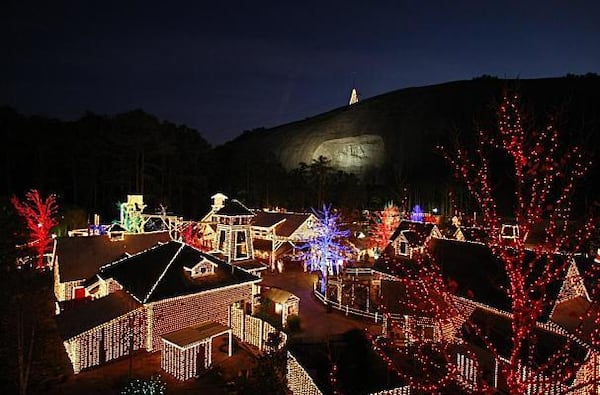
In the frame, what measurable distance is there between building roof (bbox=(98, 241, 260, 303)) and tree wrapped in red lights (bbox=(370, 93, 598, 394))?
646 cm

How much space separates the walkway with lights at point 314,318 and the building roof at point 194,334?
2.83m

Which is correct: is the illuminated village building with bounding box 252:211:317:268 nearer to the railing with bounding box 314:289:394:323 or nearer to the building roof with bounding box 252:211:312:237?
the building roof with bounding box 252:211:312:237

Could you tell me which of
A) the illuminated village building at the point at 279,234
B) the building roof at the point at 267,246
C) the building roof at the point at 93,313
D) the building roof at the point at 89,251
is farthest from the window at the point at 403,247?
the building roof at the point at 267,246

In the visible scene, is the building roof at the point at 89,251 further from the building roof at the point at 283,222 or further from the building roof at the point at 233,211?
the building roof at the point at 283,222

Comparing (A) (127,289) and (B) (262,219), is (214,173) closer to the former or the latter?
(B) (262,219)

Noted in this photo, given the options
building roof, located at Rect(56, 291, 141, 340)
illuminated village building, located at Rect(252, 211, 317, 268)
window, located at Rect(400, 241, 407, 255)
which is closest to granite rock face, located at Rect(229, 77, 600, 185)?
illuminated village building, located at Rect(252, 211, 317, 268)

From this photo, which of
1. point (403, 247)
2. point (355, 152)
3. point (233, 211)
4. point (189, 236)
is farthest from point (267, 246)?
point (355, 152)

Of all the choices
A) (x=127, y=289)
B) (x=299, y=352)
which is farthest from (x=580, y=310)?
(x=127, y=289)

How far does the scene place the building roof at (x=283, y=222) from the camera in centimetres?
3086

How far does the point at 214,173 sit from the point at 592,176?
45.8 metres

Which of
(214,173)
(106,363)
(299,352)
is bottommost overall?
(106,363)

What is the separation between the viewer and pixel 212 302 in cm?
1545

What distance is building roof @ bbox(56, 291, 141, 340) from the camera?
44.1 ft

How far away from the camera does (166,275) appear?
14898 mm
